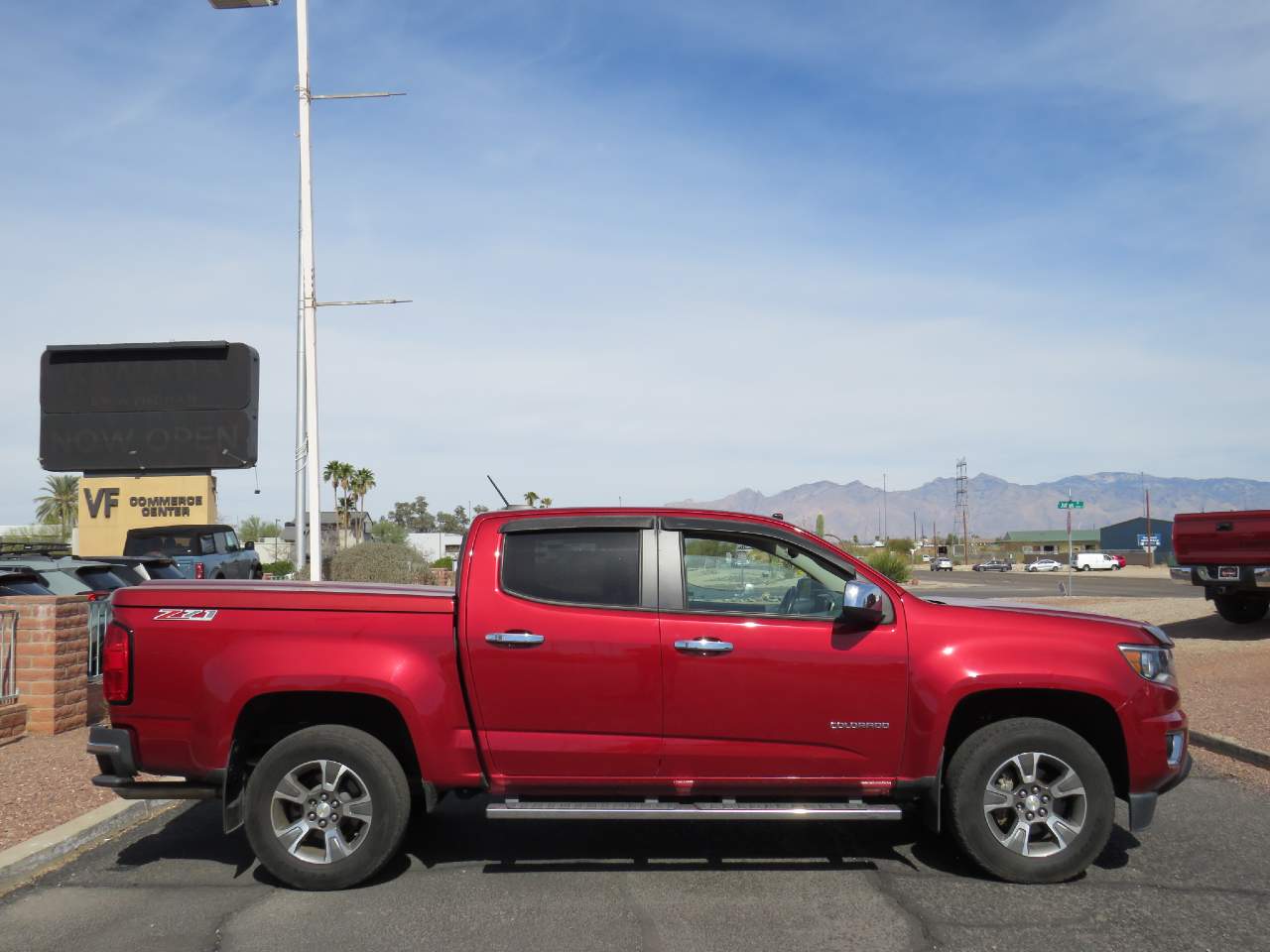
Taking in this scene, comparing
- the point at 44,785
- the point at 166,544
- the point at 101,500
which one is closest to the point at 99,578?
the point at 44,785

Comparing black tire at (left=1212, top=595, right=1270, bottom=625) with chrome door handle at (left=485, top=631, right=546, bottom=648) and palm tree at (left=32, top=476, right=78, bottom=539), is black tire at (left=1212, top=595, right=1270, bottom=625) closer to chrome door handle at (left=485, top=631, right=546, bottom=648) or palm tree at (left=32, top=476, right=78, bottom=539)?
chrome door handle at (left=485, top=631, right=546, bottom=648)

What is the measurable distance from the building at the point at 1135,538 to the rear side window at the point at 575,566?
371 feet

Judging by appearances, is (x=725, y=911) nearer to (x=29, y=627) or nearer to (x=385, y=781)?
(x=385, y=781)

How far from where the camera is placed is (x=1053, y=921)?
17.3 feet

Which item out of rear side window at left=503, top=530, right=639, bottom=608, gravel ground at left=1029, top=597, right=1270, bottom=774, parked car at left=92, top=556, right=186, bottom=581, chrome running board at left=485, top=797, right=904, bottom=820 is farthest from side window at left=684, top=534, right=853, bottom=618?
parked car at left=92, top=556, right=186, bottom=581

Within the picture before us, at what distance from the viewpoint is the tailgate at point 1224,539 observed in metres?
15.0

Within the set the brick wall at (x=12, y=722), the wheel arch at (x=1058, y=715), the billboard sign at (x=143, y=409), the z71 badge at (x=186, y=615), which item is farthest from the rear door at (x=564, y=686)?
the billboard sign at (x=143, y=409)

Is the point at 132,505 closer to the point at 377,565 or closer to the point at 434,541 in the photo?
the point at 377,565

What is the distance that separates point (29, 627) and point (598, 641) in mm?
6072

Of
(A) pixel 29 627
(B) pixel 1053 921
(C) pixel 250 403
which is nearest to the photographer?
(B) pixel 1053 921

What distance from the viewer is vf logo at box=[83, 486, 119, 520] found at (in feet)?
99.0

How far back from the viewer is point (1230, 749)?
30.2 feet

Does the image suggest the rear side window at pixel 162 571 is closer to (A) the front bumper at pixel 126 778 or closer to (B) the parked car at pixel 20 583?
(B) the parked car at pixel 20 583

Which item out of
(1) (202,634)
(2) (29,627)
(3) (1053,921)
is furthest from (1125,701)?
(2) (29,627)
